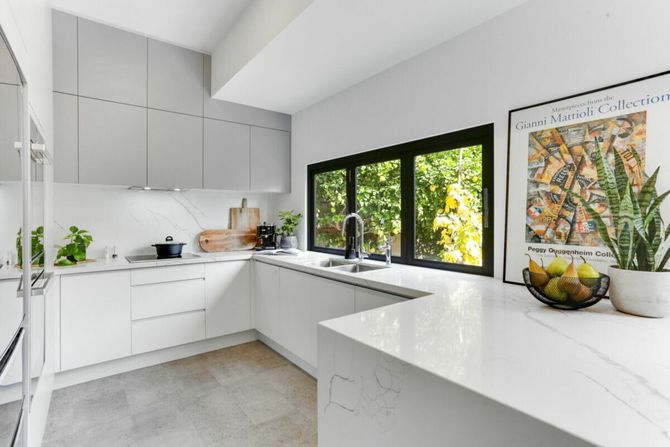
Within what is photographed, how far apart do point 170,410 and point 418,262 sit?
193 cm

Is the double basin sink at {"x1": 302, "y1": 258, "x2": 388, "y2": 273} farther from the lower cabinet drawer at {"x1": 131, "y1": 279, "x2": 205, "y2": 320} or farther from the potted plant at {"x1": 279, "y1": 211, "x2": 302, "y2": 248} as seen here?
the lower cabinet drawer at {"x1": 131, "y1": 279, "x2": 205, "y2": 320}

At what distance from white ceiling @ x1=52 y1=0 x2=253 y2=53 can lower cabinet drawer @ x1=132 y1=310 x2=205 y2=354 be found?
7.83 ft

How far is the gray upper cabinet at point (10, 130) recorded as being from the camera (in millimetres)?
868

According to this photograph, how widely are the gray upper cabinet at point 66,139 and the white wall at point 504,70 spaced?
2.15 meters

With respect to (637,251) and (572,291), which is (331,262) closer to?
(572,291)

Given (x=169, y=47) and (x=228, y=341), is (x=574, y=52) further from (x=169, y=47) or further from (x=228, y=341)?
(x=228, y=341)

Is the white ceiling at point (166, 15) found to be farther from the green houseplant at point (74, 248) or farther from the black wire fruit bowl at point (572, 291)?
the black wire fruit bowl at point (572, 291)

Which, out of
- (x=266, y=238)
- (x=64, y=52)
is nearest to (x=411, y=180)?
(x=266, y=238)

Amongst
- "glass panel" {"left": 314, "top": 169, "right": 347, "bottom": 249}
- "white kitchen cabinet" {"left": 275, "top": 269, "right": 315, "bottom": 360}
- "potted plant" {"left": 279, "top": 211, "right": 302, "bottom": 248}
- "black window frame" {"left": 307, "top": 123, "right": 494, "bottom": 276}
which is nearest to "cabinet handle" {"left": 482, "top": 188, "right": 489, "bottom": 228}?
"black window frame" {"left": 307, "top": 123, "right": 494, "bottom": 276}

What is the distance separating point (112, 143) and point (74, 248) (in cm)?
89

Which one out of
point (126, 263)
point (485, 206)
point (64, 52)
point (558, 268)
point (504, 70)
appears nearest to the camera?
point (558, 268)

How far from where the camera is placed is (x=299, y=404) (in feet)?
7.14

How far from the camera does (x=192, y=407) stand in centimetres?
215

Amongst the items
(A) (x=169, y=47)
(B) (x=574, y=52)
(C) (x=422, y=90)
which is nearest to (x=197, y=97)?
(A) (x=169, y=47)
